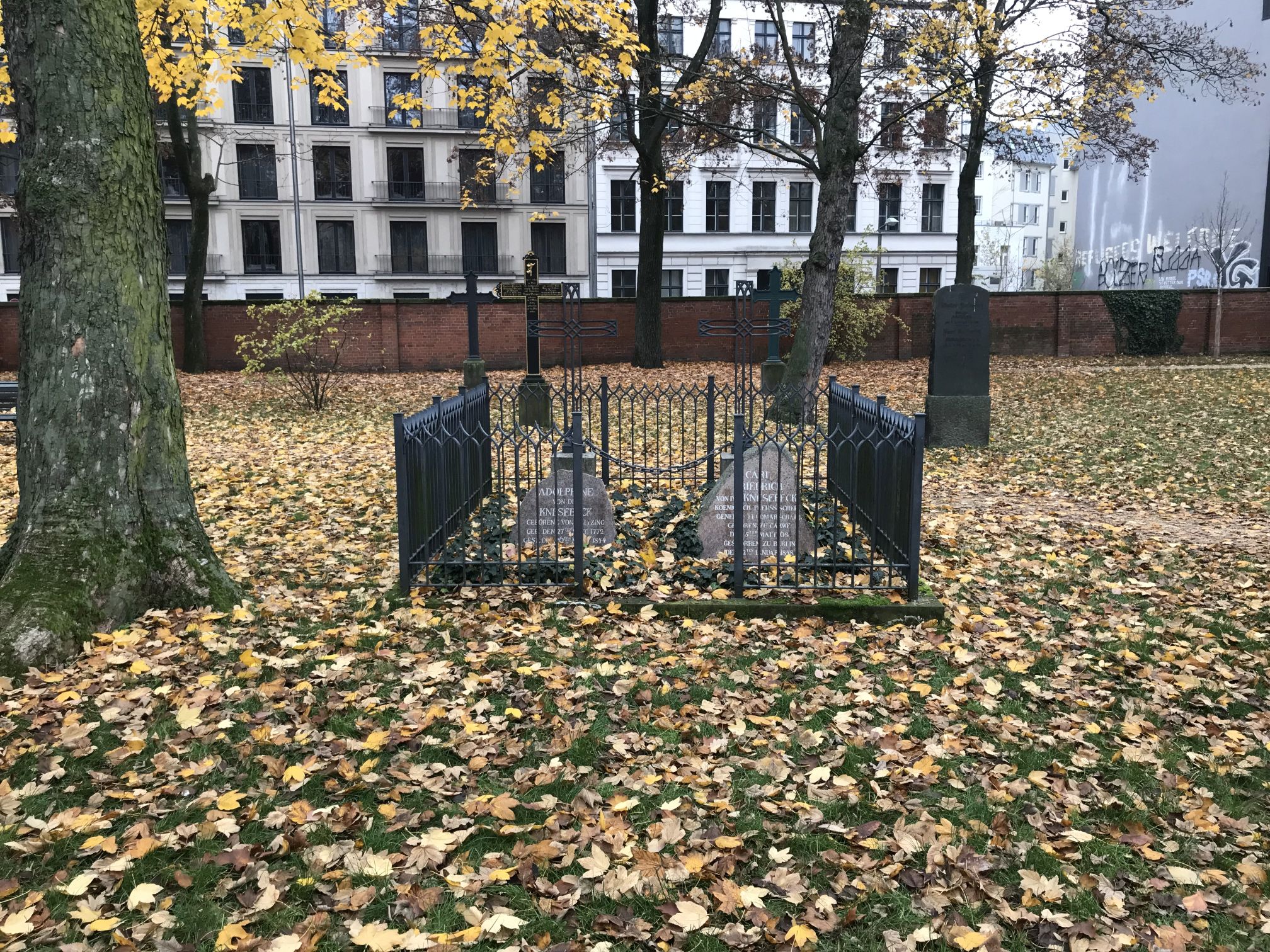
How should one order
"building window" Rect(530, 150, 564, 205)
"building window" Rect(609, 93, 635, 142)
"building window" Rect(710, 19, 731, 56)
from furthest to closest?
1. "building window" Rect(530, 150, 564, 205)
2. "building window" Rect(710, 19, 731, 56)
3. "building window" Rect(609, 93, 635, 142)

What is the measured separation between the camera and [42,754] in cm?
407

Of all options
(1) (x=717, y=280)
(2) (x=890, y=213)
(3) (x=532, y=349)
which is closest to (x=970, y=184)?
(3) (x=532, y=349)

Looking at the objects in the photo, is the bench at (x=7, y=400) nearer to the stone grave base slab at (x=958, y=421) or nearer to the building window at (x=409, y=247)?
the stone grave base slab at (x=958, y=421)

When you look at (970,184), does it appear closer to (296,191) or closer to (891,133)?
(891,133)

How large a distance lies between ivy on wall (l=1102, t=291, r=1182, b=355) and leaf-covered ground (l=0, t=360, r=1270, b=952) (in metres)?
22.0

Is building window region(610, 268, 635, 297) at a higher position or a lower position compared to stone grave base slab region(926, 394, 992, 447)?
higher

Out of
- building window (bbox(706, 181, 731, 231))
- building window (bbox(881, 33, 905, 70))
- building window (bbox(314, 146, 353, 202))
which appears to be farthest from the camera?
building window (bbox(706, 181, 731, 231))

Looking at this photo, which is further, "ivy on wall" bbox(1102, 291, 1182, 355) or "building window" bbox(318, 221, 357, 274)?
"building window" bbox(318, 221, 357, 274)

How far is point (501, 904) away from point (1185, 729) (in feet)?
11.6

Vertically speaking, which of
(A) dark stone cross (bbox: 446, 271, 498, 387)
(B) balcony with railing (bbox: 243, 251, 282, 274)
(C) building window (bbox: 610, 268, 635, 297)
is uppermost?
(B) balcony with railing (bbox: 243, 251, 282, 274)

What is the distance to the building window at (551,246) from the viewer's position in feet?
145

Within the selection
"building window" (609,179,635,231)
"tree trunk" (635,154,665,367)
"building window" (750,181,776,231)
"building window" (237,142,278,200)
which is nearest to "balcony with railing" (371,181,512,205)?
"building window" (237,142,278,200)

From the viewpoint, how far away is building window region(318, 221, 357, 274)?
42.8 m

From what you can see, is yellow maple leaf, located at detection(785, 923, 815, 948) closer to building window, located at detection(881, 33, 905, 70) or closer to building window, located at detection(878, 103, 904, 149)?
building window, located at detection(881, 33, 905, 70)
